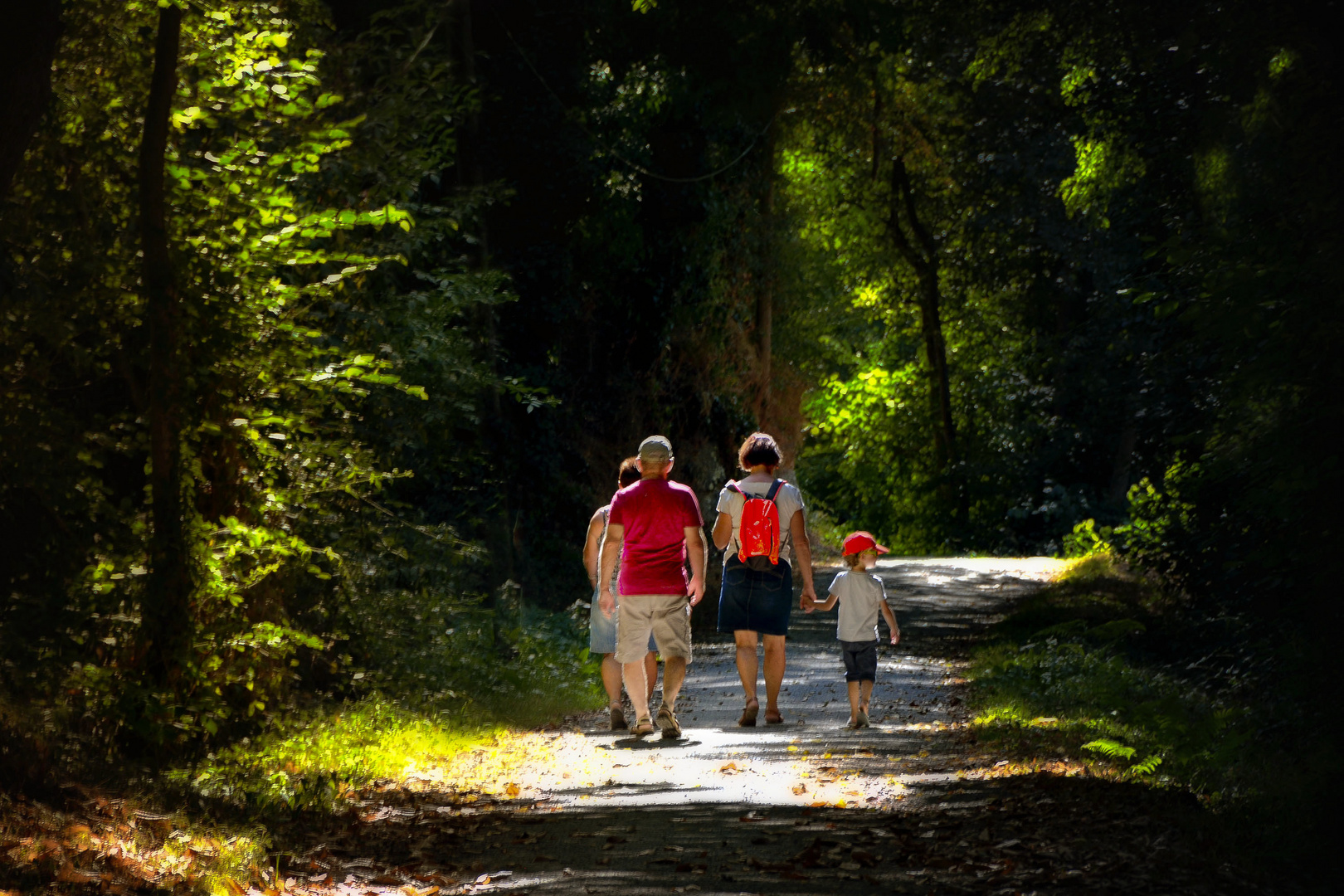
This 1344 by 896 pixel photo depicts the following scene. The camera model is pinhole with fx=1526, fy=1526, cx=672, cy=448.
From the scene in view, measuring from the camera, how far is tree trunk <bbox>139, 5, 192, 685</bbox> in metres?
9.88

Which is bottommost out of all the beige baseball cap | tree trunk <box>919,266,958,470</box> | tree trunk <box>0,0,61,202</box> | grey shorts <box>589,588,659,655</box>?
grey shorts <box>589,588,659,655</box>

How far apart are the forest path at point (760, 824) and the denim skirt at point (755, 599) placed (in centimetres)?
86

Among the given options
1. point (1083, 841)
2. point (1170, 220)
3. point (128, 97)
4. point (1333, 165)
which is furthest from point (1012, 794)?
point (1170, 220)

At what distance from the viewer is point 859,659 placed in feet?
40.0

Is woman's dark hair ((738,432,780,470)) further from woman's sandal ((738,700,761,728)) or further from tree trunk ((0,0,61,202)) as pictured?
tree trunk ((0,0,61,202))

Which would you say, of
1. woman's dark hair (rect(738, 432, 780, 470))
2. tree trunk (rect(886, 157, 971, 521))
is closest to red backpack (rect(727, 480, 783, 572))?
woman's dark hair (rect(738, 432, 780, 470))

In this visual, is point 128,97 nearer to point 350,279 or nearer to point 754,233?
point 350,279

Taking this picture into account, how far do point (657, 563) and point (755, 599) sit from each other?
1110mm

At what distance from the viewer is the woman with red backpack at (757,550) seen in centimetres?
1220

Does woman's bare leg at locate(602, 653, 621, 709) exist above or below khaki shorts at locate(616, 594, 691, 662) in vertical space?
below

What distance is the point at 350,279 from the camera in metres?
14.2

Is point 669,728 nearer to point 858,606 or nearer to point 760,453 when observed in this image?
point 858,606

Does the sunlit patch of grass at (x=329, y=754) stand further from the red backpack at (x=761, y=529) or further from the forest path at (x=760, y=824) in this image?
the red backpack at (x=761, y=529)

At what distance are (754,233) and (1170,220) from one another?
1159cm
